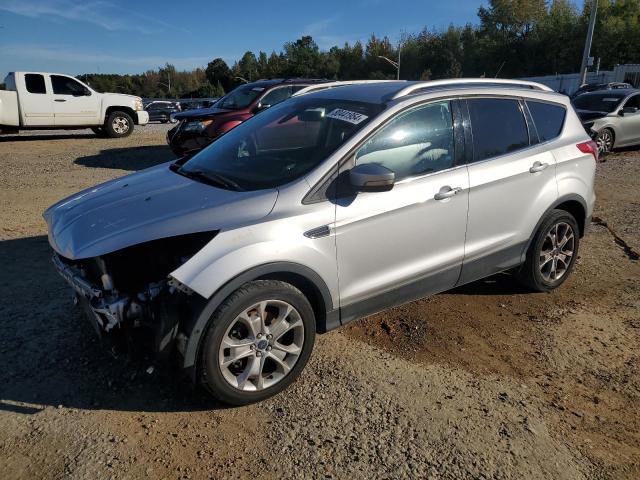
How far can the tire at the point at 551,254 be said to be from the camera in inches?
172

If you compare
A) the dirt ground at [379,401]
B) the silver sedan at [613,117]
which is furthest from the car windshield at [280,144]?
the silver sedan at [613,117]

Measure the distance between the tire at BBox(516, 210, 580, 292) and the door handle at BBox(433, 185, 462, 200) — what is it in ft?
3.76

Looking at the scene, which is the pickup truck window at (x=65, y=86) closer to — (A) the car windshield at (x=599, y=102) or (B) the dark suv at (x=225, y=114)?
(B) the dark suv at (x=225, y=114)

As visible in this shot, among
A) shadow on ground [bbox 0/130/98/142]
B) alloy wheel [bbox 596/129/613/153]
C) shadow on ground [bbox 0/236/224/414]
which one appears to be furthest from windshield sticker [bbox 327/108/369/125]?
shadow on ground [bbox 0/130/98/142]

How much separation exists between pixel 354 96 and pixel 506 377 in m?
2.21

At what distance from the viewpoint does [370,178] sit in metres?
3.04

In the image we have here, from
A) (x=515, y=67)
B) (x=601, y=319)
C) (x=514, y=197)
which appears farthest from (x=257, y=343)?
(x=515, y=67)

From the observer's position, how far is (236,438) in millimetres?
2785

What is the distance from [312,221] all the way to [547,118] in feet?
8.52

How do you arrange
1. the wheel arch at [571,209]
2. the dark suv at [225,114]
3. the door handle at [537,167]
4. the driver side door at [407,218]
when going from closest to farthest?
the driver side door at [407,218]
the door handle at [537,167]
the wheel arch at [571,209]
the dark suv at [225,114]

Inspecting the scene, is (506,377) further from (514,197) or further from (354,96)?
(354,96)

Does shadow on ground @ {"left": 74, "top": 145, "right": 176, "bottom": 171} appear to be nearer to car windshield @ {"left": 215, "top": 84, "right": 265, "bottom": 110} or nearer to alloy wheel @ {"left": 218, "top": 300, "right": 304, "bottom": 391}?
car windshield @ {"left": 215, "top": 84, "right": 265, "bottom": 110}

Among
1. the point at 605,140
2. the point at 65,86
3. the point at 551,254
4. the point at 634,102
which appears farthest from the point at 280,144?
the point at 65,86

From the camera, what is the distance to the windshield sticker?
11.3 feet
